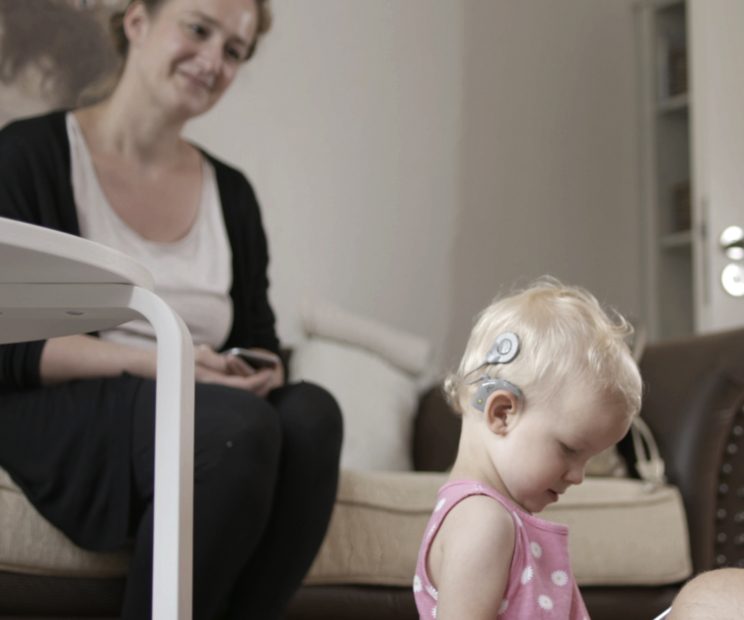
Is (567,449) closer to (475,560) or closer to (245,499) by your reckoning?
(475,560)

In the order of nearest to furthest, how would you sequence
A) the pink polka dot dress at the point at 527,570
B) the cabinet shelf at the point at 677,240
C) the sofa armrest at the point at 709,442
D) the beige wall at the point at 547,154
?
1. the pink polka dot dress at the point at 527,570
2. the sofa armrest at the point at 709,442
3. the beige wall at the point at 547,154
4. the cabinet shelf at the point at 677,240

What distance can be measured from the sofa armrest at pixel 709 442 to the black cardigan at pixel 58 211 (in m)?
0.77

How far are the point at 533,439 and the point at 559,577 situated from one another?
139 millimetres

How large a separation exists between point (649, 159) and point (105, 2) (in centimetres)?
204

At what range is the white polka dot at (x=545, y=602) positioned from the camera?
67 cm

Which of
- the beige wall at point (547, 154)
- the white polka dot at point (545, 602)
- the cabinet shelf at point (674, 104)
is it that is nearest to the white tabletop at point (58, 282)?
the white polka dot at point (545, 602)

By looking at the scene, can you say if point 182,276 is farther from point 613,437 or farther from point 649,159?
point 649,159

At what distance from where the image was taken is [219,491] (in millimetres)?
877

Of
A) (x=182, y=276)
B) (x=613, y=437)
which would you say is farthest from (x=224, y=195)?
(x=613, y=437)

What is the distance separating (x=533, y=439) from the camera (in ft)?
2.26

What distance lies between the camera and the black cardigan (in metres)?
0.99

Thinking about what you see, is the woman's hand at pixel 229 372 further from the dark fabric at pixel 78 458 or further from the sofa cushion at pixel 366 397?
the sofa cushion at pixel 366 397

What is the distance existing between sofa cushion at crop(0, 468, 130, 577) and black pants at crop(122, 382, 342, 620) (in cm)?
8


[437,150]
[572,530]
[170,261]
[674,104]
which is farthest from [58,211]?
[674,104]
